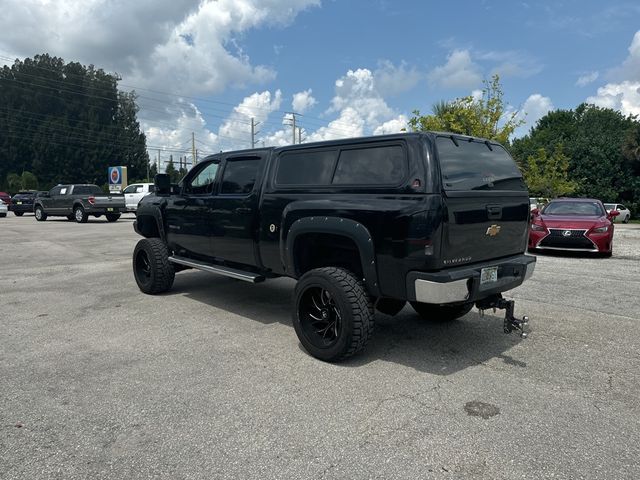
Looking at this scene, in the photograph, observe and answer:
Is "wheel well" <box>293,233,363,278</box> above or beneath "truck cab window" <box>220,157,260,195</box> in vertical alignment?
beneath

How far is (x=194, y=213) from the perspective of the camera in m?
5.98

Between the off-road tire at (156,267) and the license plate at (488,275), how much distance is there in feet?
14.2

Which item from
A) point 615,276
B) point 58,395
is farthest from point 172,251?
point 615,276

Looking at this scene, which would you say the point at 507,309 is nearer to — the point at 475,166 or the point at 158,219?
the point at 475,166

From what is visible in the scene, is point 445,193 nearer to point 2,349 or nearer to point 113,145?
point 2,349

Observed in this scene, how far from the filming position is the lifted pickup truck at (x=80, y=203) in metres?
21.4

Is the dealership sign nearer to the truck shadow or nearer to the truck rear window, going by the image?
the truck shadow

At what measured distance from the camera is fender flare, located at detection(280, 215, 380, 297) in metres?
3.88

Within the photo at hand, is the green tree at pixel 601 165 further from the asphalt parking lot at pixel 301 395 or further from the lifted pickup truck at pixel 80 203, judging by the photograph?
the asphalt parking lot at pixel 301 395

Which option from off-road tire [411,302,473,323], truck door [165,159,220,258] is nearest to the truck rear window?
off-road tire [411,302,473,323]

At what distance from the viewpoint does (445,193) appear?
3658 millimetres

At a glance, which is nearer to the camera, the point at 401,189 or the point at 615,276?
the point at 401,189

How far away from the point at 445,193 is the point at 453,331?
77.9 inches

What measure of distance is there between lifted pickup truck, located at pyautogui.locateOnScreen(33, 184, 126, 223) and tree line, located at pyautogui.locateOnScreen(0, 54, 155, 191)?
58.4m
